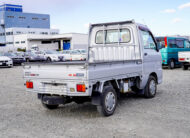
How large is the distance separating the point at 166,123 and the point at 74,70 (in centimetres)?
225

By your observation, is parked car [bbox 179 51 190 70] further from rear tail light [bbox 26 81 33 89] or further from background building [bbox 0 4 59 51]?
background building [bbox 0 4 59 51]

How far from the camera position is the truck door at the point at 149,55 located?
759 centimetres

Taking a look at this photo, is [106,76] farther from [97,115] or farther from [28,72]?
[28,72]

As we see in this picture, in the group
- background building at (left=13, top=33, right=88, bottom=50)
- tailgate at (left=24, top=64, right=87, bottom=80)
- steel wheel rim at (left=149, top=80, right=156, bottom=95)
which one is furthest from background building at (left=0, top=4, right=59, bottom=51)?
tailgate at (left=24, top=64, right=87, bottom=80)

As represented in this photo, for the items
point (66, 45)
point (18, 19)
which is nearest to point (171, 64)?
point (66, 45)

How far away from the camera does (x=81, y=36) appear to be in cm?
7738

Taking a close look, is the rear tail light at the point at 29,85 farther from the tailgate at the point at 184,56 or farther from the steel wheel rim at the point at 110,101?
the tailgate at the point at 184,56

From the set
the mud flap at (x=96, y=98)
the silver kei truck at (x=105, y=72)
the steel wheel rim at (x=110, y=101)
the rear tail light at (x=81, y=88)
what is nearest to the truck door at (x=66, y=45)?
the silver kei truck at (x=105, y=72)

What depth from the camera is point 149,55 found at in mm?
7785

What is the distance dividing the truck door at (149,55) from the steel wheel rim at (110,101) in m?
1.86

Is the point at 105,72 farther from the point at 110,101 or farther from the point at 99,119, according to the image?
the point at 99,119

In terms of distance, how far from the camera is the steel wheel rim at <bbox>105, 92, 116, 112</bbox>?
19.3 ft

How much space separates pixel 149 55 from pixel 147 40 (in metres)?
0.54

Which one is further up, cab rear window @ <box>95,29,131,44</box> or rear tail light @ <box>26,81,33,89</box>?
cab rear window @ <box>95,29,131,44</box>
